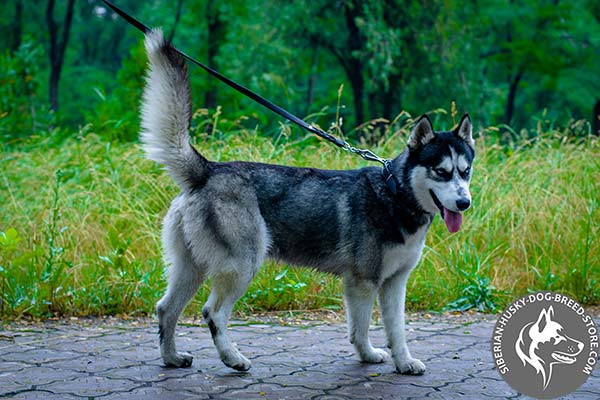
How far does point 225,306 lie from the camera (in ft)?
14.2

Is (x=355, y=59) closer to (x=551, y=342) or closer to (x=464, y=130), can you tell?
(x=464, y=130)

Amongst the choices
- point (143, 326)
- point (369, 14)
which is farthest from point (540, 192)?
point (369, 14)

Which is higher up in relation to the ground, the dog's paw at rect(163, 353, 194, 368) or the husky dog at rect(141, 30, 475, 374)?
the husky dog at rect(141, 30, 475, 374)

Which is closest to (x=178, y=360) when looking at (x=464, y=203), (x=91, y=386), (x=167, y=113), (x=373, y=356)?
(x=91, y=386)

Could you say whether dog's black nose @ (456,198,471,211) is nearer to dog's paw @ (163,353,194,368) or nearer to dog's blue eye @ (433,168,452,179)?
dog's blue eye @ (433,168,452,179)

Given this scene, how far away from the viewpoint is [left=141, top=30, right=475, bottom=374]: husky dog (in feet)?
14.2

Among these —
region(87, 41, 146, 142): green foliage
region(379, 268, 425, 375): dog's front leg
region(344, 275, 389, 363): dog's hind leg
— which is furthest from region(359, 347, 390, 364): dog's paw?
region(87, 41, 146, 142): green foliage

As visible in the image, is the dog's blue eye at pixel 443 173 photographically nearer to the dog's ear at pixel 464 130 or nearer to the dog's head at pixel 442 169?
the dog's head at pixel 442 169

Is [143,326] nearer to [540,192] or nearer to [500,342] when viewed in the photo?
[500,342]

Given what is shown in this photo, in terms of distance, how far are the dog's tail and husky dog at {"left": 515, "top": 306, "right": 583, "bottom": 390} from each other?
209cm

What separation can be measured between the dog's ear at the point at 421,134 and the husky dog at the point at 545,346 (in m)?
1.24

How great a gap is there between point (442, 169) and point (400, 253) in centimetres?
56

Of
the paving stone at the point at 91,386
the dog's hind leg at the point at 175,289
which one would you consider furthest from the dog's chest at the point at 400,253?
the paving stone at the point at 91,386

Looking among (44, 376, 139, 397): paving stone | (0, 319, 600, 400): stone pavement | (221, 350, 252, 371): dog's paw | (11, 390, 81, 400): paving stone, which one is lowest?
(0, 319, 600, 400): stone pavement
